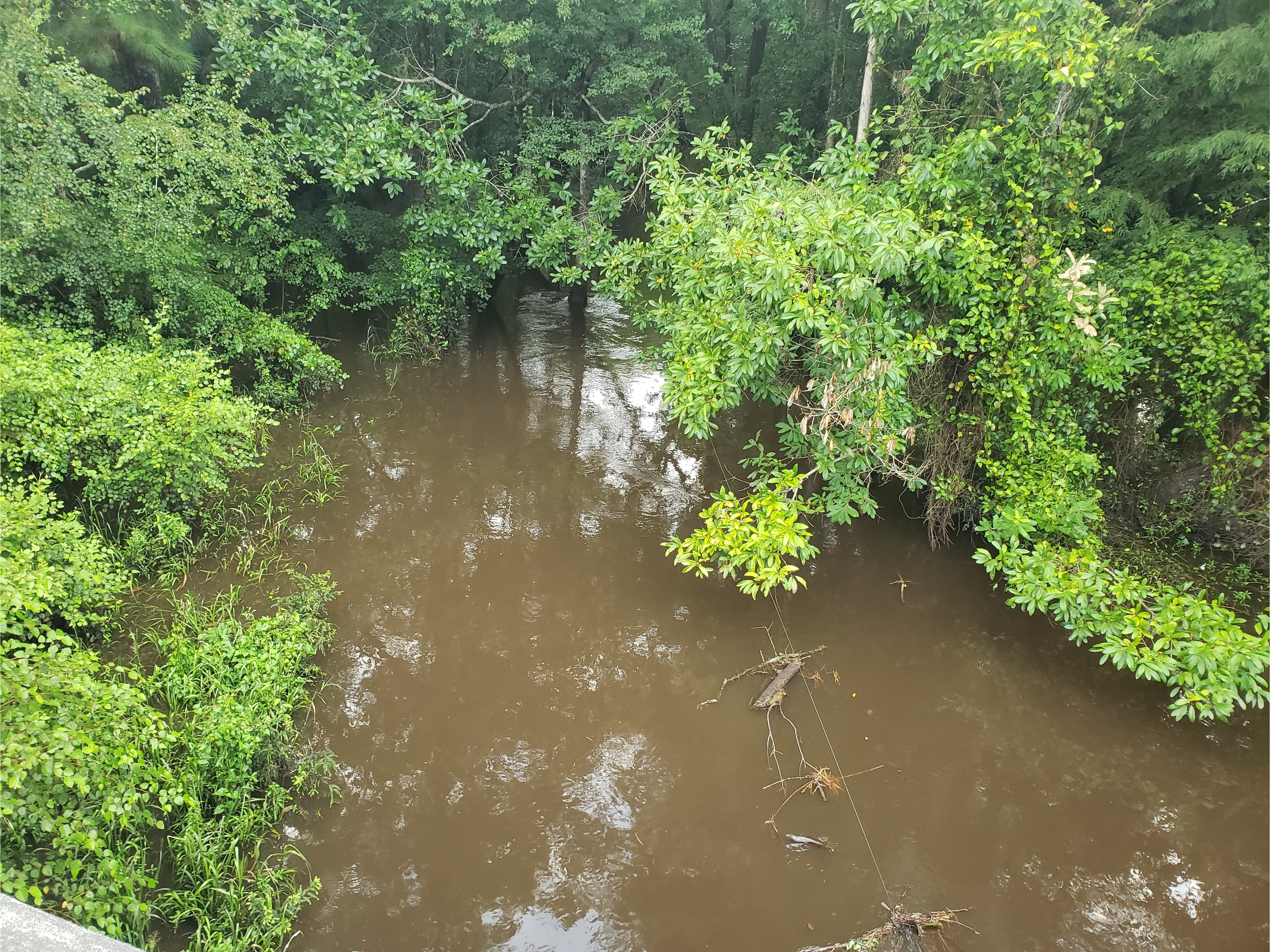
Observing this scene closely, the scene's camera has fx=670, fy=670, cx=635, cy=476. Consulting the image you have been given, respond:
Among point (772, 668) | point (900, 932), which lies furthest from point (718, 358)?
point (900, 932)

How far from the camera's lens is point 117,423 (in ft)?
16.9

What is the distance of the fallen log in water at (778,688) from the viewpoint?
4.83 metres

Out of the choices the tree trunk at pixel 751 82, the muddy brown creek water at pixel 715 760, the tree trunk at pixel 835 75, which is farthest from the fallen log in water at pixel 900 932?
the tree trunk at pixel 751 82

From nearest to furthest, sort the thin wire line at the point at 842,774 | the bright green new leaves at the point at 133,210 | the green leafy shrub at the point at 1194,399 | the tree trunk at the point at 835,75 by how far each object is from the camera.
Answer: the thin wire line at the point at 842,774 → the green leafy shrub at the point at 1194,399 → the bright green new leaves at the point at 133,210 → the tree trunk at the point at 835,75

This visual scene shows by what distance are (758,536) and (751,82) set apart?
31.9 feet

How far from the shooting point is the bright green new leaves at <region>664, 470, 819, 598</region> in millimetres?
4422

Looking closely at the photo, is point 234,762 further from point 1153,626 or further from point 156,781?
point 1153,626

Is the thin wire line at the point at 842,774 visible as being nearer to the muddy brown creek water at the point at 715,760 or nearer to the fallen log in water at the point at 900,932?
the muddy brown creek water at the point at 715,760

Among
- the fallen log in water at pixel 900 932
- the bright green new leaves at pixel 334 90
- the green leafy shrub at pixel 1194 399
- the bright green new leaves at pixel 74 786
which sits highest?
the bright green new leaves at pixel 334 90

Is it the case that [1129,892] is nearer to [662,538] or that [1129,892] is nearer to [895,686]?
[895,686]

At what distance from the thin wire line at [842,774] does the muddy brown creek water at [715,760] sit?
2 cm

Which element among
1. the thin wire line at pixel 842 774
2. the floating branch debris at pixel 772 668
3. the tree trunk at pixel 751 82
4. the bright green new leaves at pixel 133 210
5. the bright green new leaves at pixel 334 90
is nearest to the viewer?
the thin wire line at pixel 842 774

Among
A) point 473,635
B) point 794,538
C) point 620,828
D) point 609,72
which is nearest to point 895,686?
point 794,538

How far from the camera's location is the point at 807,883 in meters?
3.82
